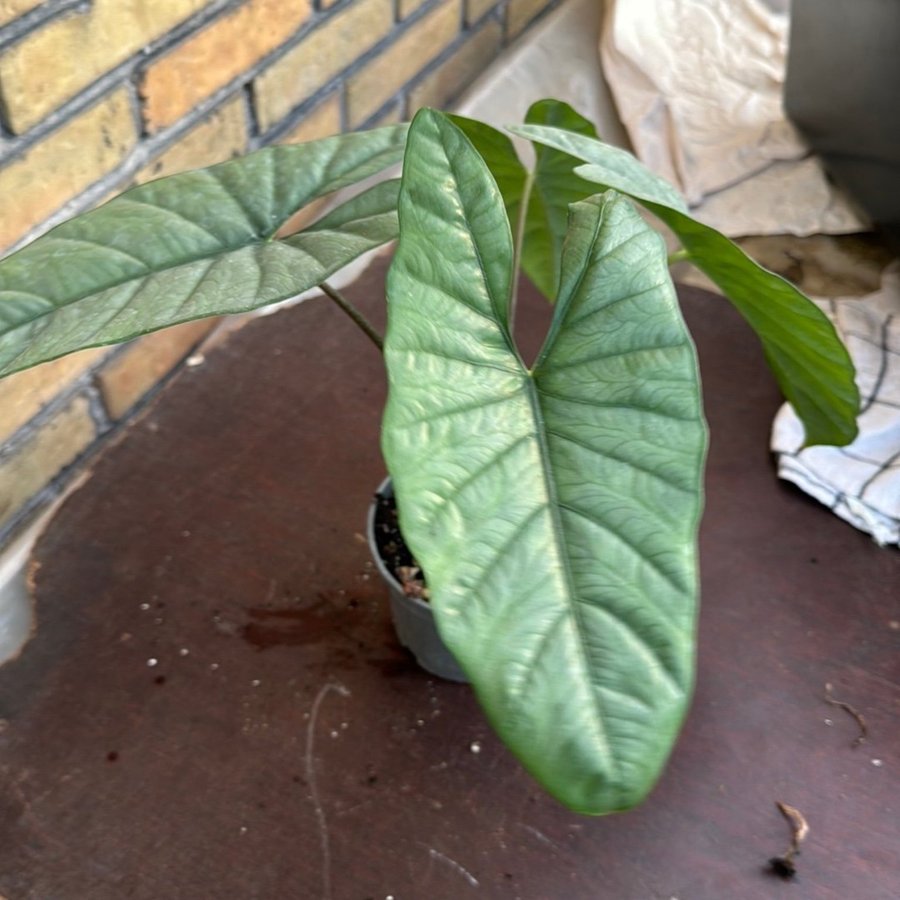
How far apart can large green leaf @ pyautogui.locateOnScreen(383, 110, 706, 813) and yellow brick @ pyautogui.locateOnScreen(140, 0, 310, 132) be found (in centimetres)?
57

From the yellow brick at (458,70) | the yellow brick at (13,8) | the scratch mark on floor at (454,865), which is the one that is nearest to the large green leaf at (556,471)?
the scratch mark on floor at (454,865)

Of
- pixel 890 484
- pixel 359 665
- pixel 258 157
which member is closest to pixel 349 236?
pixel 258 157

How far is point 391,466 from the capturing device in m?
0.55

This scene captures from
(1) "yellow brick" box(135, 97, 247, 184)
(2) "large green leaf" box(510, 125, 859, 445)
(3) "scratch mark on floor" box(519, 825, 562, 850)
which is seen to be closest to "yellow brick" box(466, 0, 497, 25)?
(1) "yellow brick" box(135, 97, 247, 184)

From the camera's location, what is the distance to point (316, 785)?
0.87 m

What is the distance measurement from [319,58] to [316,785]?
2.97 feet

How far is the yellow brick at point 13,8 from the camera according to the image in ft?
2.81

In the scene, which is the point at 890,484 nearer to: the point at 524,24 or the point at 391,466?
the point at 391,466

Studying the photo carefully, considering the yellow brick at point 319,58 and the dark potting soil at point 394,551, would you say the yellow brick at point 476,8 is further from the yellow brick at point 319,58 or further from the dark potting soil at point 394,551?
the dark potting soil at point 394,551

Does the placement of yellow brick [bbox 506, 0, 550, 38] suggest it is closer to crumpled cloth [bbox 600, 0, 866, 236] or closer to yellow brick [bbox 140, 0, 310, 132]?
crumpled cloth [bbox 600, 0, 866, 236]

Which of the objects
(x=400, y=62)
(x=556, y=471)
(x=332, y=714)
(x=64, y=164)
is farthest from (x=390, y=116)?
(x=556, y=471)

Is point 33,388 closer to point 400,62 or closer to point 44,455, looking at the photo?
point 44,455

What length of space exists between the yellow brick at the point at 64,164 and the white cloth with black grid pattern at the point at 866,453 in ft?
2.59

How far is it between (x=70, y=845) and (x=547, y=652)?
1.71ft
